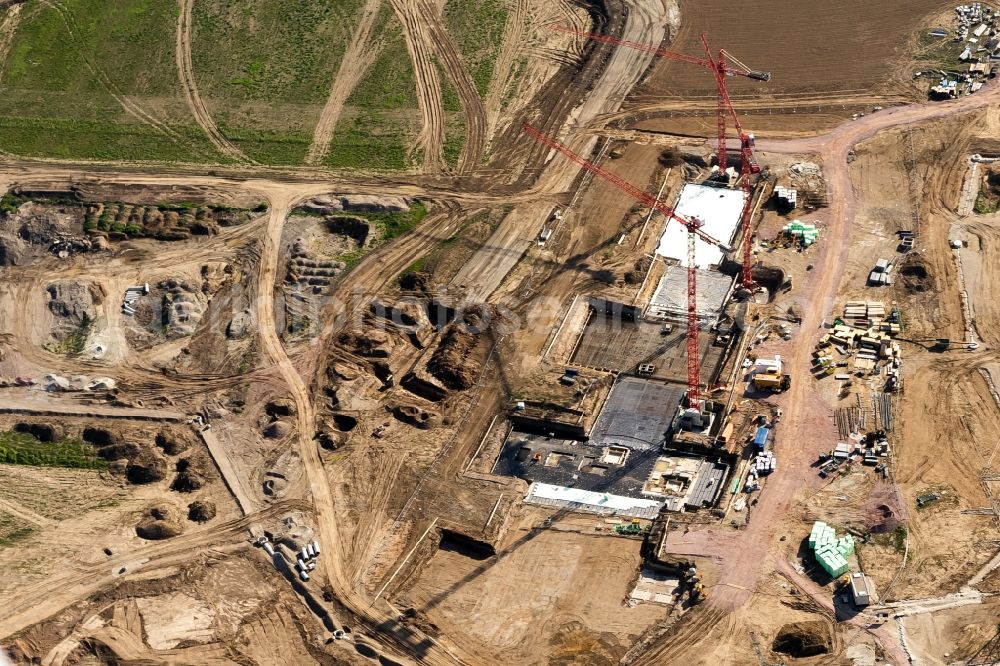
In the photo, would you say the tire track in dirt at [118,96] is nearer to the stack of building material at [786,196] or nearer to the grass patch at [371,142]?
the grass patch at [371,142]

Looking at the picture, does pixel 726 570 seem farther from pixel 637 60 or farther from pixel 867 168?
pixel 637 60

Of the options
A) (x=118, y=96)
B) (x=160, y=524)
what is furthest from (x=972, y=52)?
(x=160, y=524)

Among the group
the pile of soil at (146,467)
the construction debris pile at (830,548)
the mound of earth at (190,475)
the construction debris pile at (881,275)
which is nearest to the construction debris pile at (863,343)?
the construction debris pile at (881,275)

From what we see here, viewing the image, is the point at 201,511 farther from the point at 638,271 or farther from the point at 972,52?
the point at 972,52

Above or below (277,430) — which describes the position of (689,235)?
above

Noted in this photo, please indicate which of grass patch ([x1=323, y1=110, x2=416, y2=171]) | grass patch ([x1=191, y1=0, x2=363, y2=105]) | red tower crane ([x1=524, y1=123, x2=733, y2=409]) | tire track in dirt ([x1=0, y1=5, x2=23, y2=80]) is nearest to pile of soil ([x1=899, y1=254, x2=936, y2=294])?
red tower crane ([x1=524, y1=123, x2=733, y2=409])

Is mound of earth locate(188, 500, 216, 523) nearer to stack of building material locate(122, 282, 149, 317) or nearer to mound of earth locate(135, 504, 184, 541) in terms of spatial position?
mound of earth locate(135, 504, 184, 541)
